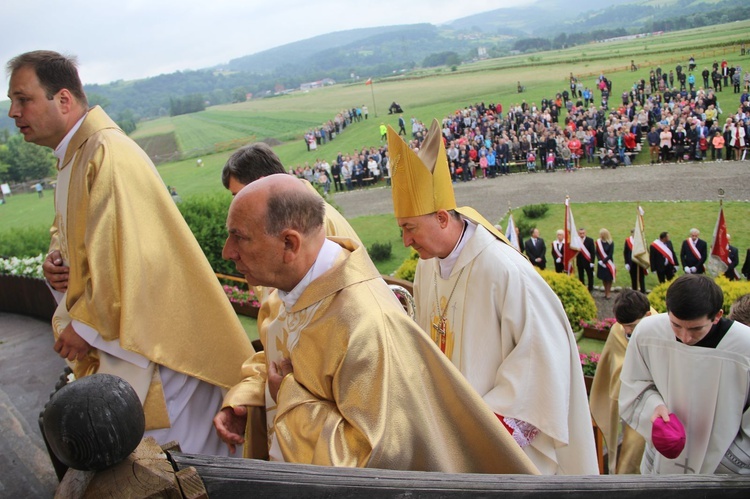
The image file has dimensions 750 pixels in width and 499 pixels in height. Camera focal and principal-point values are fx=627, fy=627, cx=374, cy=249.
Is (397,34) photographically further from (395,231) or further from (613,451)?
(613,451)

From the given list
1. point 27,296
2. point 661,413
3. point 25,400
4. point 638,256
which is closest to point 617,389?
point 661,413

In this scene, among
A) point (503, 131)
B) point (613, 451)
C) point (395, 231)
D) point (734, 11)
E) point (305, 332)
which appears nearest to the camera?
point (305, 332)

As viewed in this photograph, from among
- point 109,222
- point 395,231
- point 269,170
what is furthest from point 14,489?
point 395,231

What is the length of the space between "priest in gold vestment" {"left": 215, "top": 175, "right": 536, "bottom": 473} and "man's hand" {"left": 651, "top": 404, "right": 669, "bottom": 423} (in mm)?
1631

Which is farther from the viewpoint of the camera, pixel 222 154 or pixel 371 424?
pixel 222 154

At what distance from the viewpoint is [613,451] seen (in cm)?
485

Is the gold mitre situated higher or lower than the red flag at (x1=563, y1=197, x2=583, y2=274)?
higher

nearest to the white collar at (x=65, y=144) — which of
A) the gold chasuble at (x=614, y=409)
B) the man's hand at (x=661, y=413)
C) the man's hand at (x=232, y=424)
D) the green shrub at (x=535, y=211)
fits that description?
the man's hand at (x=232, y=424)

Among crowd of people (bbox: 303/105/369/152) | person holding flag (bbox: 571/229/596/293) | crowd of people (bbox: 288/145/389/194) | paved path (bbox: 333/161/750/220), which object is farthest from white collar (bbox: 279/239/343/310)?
crowd of people (bbox: 303/105/369/152)

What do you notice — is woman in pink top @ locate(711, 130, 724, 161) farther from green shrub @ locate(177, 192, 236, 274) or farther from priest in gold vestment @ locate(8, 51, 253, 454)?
priest in gold vestment @ locate(8, 51, 253, 454)

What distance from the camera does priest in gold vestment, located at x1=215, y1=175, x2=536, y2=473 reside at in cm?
186

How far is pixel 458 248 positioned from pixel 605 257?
10063 millimetres

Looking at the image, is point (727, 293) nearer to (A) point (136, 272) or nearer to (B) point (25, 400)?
(A) point (136, 272)

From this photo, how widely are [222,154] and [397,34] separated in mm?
140966
